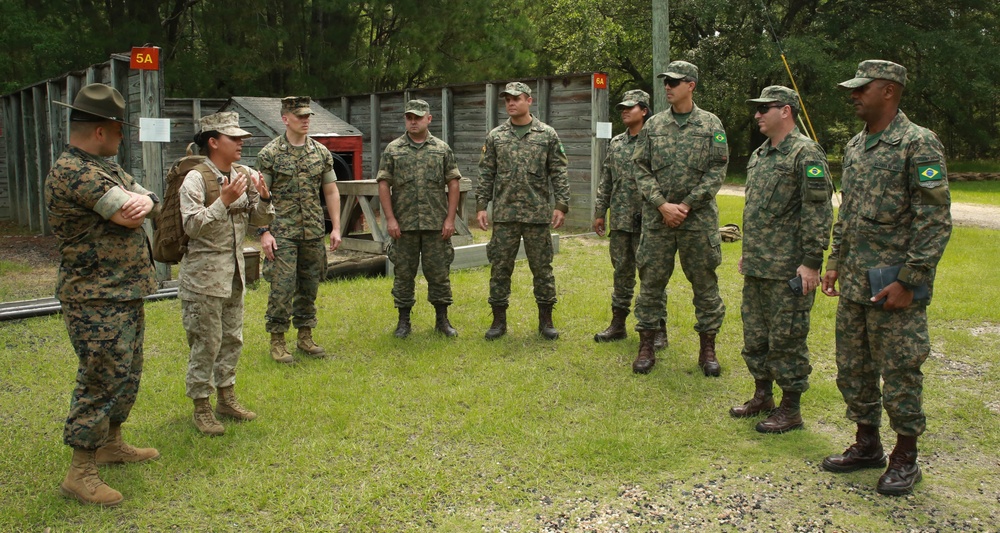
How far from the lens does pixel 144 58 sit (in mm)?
7980

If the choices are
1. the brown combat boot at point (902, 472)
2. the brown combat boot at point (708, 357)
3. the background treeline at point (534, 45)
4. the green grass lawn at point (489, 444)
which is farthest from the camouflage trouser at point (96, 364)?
the background treeline at point (534, 45)

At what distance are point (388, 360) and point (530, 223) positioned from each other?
1.64 metres

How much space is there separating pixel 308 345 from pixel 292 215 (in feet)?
3.41

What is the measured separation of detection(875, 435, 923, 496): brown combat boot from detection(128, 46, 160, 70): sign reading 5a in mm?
7347

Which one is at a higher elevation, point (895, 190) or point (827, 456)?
point (895, 190)

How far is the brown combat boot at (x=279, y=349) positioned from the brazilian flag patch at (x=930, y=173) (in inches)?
173

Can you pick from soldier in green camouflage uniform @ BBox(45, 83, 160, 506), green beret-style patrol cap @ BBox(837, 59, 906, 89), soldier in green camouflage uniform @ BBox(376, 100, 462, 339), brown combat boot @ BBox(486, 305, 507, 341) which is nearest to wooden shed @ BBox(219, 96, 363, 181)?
soldier in green camouflage uniform @ BBox(376, 100, 462, 339)

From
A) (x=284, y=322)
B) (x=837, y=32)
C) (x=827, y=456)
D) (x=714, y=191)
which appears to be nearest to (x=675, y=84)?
(x=714, y=191)

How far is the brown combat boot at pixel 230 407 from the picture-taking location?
15.9 feet

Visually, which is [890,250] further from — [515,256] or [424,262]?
[424,262]

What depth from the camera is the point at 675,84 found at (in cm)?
557

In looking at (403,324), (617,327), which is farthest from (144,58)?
(617,327)

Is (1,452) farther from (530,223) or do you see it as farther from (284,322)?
(530,223)

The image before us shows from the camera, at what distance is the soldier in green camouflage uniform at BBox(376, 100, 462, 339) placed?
22.0ft
